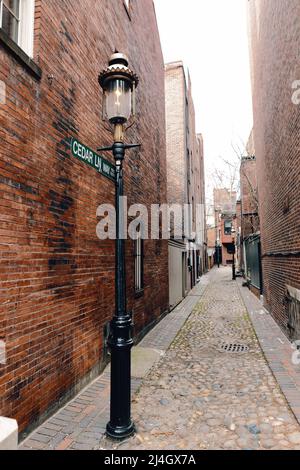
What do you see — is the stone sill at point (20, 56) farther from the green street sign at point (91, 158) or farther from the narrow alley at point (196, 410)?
the narrow alley at point (196, 410)

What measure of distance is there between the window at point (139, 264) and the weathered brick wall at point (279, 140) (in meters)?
3.37

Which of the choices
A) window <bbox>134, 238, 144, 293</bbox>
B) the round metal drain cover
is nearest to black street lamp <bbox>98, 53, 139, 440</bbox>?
the round metal drain cover

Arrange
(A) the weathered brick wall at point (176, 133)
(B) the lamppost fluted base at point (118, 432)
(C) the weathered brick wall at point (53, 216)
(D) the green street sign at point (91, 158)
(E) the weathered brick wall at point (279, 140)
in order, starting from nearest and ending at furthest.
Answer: (C) the weathered brick wall at point (53, 216) < (B) the lamppost fluted base at point (118, 432) < (D) the green street sign at point (91, 158) < (E) the weathered brick wall at point (279, 140) < (A) the weathered brick wall at point (176, 133)

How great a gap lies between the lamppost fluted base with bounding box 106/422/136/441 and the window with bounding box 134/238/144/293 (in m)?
3.99

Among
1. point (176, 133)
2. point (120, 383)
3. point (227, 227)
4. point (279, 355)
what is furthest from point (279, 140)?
point (227, 227)

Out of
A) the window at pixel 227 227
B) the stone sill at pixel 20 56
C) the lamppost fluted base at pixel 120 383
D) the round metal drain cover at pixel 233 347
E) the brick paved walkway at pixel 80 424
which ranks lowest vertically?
the round metal drain cover at pixel 233 347

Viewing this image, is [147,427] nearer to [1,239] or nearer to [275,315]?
[1,239]

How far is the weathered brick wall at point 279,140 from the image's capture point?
5910 millimetres

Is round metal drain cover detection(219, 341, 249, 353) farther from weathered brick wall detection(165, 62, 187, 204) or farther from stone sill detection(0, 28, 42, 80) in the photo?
weathered brick wall detection(165, 62, 187, 204)

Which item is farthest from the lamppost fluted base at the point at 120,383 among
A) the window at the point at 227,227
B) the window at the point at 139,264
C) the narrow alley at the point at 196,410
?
the window at the point at 227,227

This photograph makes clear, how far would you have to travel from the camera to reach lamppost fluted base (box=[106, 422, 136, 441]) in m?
3.21

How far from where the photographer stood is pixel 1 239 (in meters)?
2.96

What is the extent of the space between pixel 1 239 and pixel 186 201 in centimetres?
1545

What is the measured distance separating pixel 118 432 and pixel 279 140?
6835 millimetres
